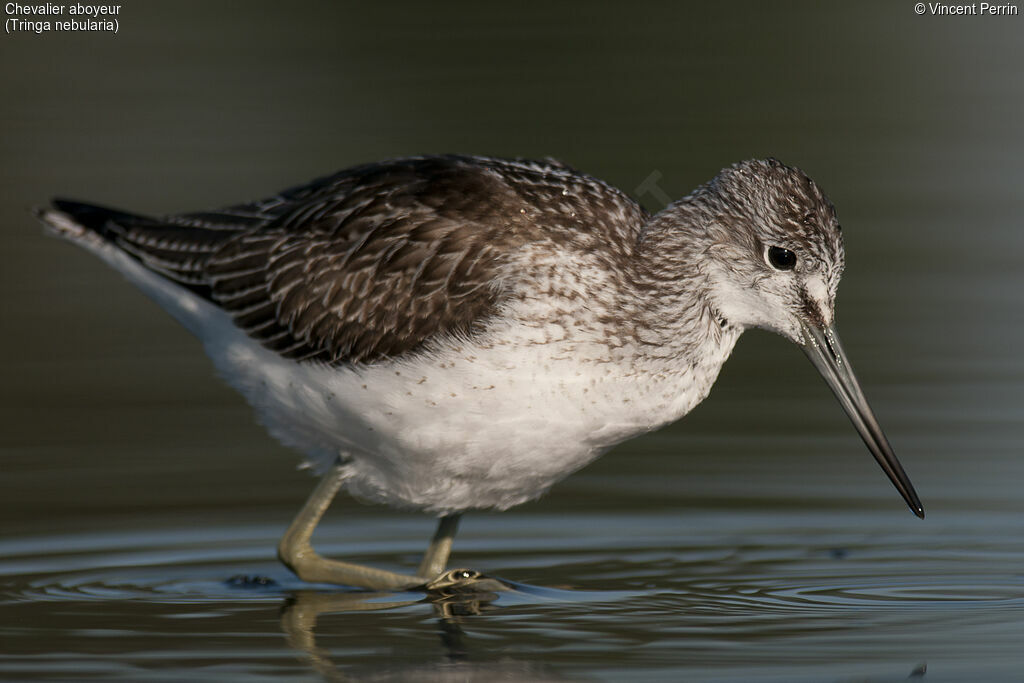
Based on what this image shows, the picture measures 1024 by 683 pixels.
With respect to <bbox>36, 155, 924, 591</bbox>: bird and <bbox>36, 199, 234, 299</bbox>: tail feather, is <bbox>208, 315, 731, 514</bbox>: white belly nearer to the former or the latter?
<bbox>36, 155, 924, 591</bbox>: bird

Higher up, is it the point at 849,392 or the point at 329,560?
the point at 849,392

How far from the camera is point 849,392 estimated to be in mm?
9445

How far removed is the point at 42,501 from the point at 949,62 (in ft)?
52.7

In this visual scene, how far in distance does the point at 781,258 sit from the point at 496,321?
1.53 metres

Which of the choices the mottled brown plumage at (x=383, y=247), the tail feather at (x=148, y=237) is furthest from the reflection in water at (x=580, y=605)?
the tail feather at (x=148, y=237)

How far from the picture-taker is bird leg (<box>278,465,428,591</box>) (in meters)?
9.84

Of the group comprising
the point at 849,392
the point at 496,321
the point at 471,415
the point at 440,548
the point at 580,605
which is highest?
the point at 496,321

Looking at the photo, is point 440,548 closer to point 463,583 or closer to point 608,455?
point 463,583

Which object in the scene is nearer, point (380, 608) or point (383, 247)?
point (380, 608)

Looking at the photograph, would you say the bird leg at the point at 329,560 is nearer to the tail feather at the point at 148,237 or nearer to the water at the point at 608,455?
the water at the point at 608,455

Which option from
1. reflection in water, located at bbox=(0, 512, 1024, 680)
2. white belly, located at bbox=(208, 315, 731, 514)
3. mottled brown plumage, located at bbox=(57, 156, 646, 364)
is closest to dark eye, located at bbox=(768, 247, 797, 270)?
white belly, located at bbox=(208, 315, 731, 514)

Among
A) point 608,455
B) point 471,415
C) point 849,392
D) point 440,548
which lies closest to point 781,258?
point 849,392

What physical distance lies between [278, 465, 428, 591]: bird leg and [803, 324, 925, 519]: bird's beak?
237 centimetres

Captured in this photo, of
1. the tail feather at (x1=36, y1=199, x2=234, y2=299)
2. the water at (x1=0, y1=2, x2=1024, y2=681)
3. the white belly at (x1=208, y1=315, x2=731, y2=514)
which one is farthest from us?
the tail feather at (x1=36, y1=199, x2=234, y2=299)
